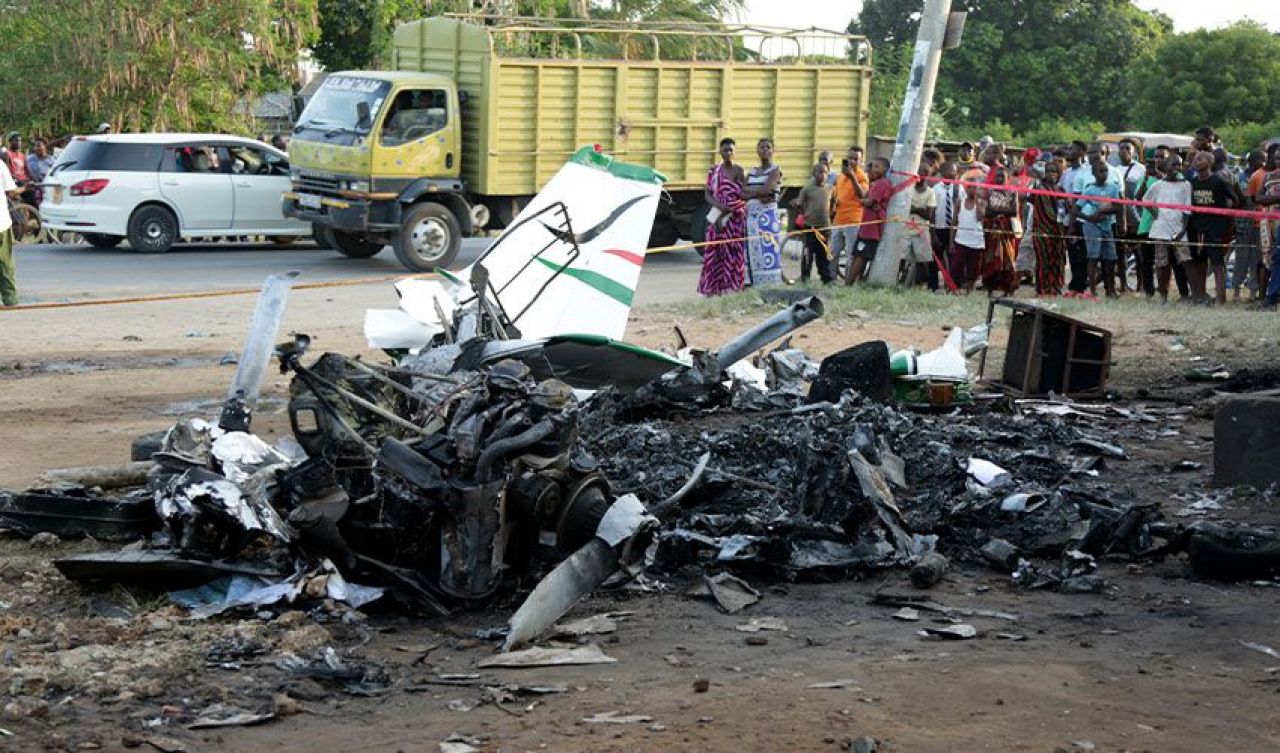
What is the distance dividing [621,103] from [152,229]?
692 centimetres

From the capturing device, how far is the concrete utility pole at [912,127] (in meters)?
18.1

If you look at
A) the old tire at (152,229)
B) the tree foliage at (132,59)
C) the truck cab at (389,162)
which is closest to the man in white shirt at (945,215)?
the truck cab at (389,162)

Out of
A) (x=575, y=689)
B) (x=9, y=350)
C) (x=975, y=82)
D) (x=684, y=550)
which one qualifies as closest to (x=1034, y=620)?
(x=684, y=550)

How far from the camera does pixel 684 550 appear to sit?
7227mm

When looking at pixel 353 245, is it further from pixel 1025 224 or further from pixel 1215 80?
pixel 1215 80

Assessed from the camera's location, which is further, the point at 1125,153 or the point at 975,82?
the point at 975,82

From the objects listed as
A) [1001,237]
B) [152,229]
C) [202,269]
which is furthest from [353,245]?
[1001,237]

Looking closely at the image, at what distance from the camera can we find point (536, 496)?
6.59 metres

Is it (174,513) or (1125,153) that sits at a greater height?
(1125,153)

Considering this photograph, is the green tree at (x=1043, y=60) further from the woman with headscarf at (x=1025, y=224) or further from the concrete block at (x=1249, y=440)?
the concrete block at (x=1249, y=440)

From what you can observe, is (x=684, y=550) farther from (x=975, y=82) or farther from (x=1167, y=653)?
(x=975, y=82)

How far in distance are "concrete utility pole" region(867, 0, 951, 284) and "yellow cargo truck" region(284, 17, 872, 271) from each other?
11.1 feet

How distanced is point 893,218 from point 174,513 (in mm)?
12514

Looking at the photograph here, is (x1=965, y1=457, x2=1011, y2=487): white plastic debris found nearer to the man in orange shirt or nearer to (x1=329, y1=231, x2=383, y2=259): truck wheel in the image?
the man in orange shirt
